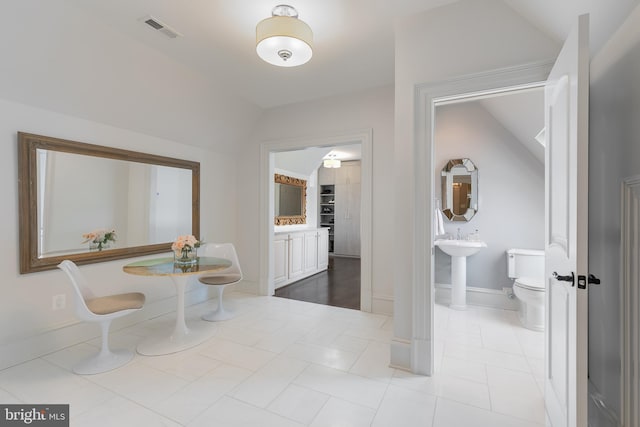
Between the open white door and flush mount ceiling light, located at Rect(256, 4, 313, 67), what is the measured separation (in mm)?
1459

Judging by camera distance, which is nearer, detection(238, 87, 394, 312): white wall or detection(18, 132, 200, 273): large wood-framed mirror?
detection(18, 132, 200, 273): large wood-framed mirror

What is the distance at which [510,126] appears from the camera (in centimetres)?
335

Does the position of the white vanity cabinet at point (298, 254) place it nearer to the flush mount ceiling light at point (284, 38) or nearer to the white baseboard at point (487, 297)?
the white baseboard at point (487, 297)

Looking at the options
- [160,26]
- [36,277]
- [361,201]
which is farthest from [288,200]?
[36,277]

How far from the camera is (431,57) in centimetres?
212

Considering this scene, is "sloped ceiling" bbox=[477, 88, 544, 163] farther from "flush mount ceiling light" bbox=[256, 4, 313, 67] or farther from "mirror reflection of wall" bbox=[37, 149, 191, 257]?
"mirror reflection of wall" bbox=[37, 149, 191, 257]

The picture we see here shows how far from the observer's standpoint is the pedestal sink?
339cm

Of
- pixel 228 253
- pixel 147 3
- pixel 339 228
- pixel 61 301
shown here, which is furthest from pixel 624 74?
pixel 339 228

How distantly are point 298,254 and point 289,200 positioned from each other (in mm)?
1359

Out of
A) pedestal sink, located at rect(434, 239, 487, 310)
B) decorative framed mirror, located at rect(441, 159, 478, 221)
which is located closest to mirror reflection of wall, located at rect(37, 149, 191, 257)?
pedestal sink, located at rect(434, 239, 487, 310)

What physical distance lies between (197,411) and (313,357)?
0.95 m

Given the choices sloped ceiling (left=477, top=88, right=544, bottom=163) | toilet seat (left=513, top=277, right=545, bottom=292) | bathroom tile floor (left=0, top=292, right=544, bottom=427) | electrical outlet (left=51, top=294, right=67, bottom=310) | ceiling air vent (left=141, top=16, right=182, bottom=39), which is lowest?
bathroom tile floor (left=0, top=292, right=544, bottom=427)

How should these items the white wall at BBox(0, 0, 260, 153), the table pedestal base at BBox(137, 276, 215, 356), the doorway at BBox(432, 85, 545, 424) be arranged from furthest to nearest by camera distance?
the doorway at BBox(432, 85, 545, 424) → the table pedestal base at BBox(137, 276, 215, 356) → the white wall at BBox(0, 0, 260, 153)

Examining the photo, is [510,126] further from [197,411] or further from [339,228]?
[339,228]
